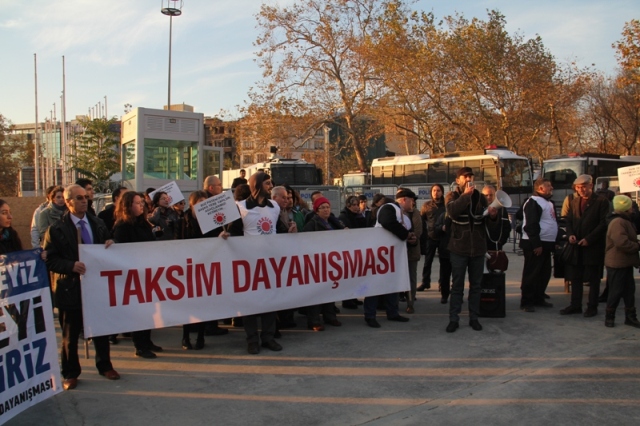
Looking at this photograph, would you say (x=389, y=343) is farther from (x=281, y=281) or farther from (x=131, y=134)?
(x=131, y=134)

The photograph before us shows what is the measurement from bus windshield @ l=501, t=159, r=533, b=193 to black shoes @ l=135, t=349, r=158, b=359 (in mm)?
22998

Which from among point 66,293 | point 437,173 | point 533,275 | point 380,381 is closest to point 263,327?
point 380,381

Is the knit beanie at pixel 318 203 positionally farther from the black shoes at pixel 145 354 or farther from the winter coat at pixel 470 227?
the black shoes at pixel 145 354

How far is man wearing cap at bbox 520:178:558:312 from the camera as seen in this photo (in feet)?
27.7

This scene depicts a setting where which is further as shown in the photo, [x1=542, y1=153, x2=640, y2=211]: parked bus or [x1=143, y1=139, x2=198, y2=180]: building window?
[x1=542, y1=153, x2=640, y2=211]: parked bus

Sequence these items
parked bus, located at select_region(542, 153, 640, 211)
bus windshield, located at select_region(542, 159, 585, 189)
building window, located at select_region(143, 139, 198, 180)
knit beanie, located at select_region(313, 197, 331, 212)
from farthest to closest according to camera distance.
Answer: bus windshield, located at select_region(542, 159, 585, 189)
parked bus, located at select_region(542, 153, 640, 211)
building window, located at select_region(143, 139, 198, 180)
knit beanie, located at select_region(313, 197, 331, 212)

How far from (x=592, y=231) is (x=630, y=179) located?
5.60 ft

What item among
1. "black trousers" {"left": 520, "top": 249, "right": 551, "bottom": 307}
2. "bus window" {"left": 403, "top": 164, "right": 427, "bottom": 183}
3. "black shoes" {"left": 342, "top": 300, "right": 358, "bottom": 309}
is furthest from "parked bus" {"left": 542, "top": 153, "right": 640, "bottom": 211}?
"black shoes" {"left": 342, "top": 300, "right": 358, "bottom": 309}

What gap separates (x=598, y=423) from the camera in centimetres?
451

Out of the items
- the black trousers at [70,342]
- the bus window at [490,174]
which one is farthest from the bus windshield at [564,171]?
the black trousers at [70,342]

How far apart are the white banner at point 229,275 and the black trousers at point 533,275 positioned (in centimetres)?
190

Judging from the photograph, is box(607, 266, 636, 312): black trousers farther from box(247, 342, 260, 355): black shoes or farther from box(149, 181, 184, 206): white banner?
box(149, 181, 184, 206): white banner

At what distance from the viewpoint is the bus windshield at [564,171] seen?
30.4 meters

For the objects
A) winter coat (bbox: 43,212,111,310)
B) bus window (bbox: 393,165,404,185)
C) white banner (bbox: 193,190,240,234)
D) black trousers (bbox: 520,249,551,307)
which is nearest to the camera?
winter coat (bbox: 43,212,111,310)
